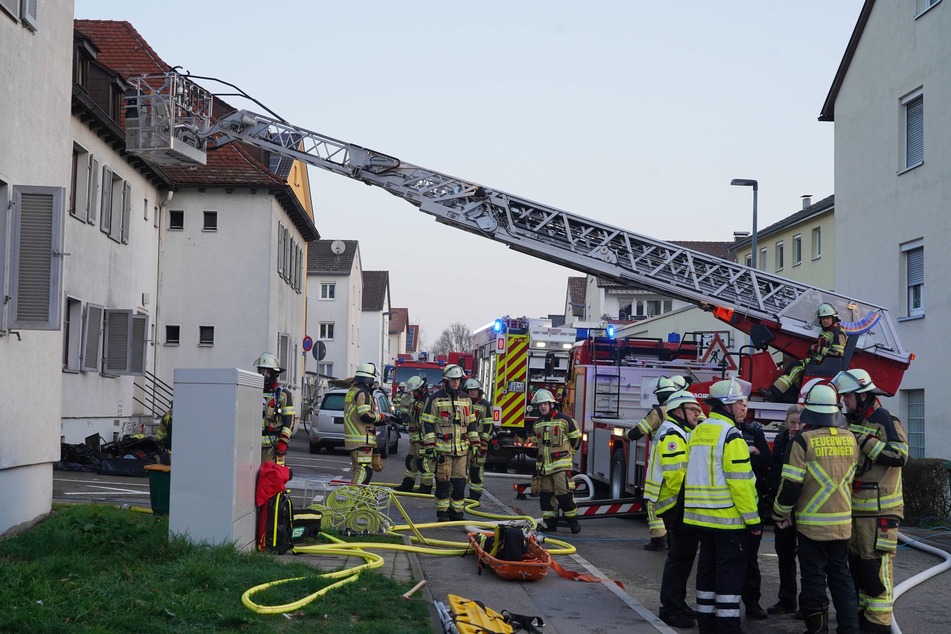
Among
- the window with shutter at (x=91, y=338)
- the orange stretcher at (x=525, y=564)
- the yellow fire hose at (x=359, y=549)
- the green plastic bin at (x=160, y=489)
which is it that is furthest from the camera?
the window with shutter at (x=91, y=338)

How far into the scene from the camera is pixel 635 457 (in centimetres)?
1474

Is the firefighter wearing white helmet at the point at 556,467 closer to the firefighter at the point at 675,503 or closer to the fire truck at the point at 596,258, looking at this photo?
the fire truck at the point at 596,258

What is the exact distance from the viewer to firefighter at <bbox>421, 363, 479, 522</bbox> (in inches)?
519

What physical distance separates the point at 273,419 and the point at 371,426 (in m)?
1.63

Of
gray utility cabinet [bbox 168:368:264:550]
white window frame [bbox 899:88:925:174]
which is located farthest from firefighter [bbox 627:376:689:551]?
white window frame [bbox 899:88:925:174]

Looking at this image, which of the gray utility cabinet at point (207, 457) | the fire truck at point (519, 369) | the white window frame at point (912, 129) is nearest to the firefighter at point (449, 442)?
the gray utility cabinet at point (207, 457)

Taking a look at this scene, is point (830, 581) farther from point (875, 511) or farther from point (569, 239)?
point (569, 239)

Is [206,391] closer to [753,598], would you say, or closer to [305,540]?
[305,540]

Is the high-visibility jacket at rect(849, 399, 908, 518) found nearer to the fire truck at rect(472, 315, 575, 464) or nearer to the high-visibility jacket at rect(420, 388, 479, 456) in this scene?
the high-visibility jacket at rect(420, 388, 479, 456)

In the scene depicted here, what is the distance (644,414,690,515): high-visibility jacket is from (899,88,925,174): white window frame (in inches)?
579

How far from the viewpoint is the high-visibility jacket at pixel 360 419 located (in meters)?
12.8

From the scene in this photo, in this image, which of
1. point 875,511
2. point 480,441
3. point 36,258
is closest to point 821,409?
point 875,511

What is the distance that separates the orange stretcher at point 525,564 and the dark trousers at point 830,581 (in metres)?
2.44

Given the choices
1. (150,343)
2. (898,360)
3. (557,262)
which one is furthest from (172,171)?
(898,360)
